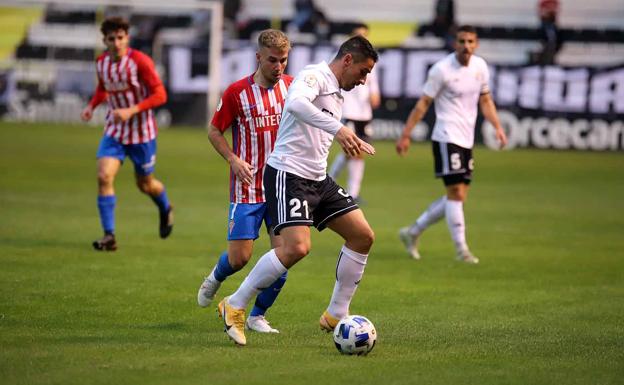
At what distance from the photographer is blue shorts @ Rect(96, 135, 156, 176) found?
1247cm

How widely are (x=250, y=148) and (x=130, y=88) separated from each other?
4504 mm

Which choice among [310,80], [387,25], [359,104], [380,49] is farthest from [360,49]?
→ [387,25]

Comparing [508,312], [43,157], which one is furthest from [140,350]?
[43,157]

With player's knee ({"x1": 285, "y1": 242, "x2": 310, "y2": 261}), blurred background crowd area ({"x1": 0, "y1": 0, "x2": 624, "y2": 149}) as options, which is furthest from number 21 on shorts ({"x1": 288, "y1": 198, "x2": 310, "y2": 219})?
blurred background crowd area ({"x1": 0, "y1": 0, "x2": 624, "y2": 149})

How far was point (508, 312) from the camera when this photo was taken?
916 cm

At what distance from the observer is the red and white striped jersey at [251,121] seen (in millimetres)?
8273

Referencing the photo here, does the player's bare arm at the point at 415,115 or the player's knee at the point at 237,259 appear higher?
the player's bare arm at the point at 415,115

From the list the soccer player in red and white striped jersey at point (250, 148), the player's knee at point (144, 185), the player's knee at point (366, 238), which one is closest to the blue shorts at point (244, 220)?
the soccer player in red and white striped jersey at point (250, 148)

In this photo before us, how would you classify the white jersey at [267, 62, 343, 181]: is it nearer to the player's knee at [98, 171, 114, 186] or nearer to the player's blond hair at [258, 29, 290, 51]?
the player's blond hair at [258, 29, 290, 51]

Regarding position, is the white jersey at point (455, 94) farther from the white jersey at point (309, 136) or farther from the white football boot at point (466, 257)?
the white jersey at point (309, 136)

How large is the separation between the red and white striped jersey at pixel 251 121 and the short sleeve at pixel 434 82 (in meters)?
4.27

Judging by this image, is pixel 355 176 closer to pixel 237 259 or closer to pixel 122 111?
pixel 122 111

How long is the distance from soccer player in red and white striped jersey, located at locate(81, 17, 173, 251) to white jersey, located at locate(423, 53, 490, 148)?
2.96 m

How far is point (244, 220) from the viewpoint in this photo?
8266 millimetres
